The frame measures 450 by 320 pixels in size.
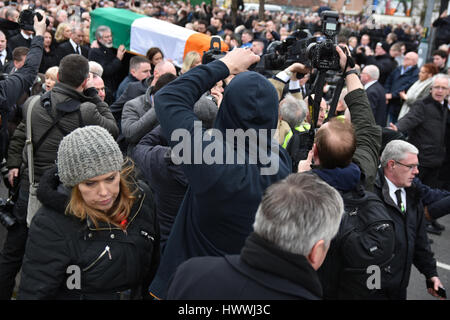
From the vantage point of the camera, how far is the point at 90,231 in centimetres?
201

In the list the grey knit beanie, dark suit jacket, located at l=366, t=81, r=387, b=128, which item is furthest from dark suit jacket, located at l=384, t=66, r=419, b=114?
the grey knit beanie

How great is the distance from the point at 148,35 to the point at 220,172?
7175 mm

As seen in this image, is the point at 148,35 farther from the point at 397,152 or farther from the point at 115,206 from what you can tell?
the point at 115,206

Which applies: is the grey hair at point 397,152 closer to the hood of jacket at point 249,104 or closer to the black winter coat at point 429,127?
the hood of jacket at point 249,104

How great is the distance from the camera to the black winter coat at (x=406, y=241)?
262 centimetres

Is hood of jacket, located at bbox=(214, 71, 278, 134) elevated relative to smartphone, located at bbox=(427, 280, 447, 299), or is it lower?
elevated

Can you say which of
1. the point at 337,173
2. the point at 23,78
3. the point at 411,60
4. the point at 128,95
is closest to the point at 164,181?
the point at 337,173

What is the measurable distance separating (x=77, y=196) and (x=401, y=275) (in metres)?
1.81

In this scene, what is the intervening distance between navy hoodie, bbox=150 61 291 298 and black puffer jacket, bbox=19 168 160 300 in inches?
11.2

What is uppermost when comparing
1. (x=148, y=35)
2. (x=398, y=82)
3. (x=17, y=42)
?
(x=148, y=35)

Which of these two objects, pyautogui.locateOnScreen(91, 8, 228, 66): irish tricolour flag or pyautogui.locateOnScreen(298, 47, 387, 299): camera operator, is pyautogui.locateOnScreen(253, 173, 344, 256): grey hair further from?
pyautogui.locateOnScreen(91, 8, 228, 66): irish tricolour flag

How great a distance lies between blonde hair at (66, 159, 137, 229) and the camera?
6.59 feet

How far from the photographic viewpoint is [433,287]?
3.03m
